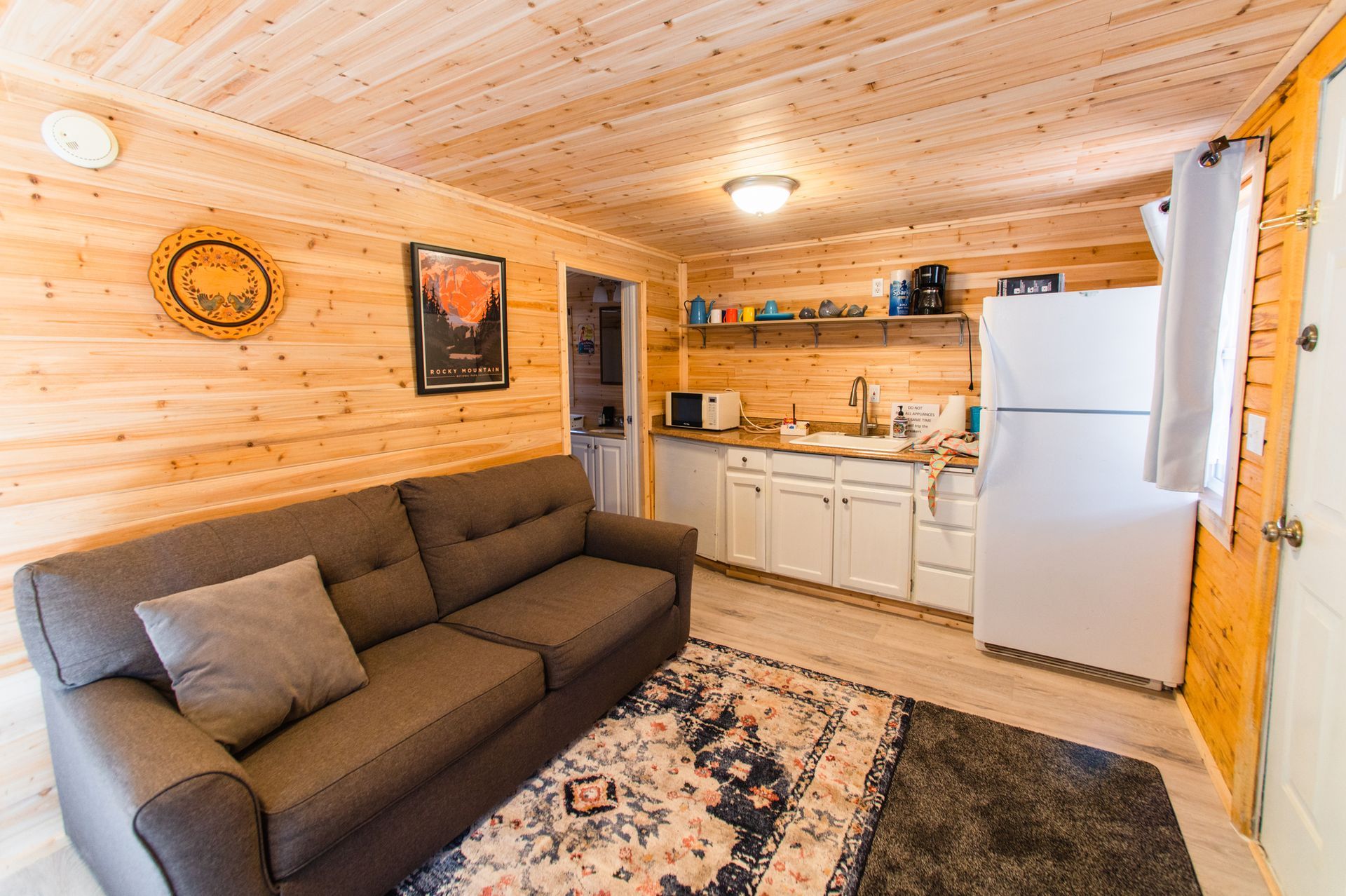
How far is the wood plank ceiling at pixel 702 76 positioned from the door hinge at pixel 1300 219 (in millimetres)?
438

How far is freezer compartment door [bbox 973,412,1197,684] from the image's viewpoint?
253 centimetres

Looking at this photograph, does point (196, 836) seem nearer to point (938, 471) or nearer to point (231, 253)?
point (231, 253)

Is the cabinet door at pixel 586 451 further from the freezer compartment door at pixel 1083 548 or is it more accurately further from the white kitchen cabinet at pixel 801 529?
the freezer compartment door at pixel 1083 548

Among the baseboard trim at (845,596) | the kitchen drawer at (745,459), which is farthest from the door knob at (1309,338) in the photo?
the kitchen drawer at (745,459)

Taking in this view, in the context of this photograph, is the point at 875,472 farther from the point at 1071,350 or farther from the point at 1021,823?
the point at 1021,823

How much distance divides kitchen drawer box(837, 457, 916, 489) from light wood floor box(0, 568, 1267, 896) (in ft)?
2.53

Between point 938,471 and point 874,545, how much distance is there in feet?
1.92

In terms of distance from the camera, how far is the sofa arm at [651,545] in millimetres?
2811

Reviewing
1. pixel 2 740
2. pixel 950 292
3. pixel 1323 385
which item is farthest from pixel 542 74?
pixel 950 292

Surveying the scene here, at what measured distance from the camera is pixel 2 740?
5.46 feet

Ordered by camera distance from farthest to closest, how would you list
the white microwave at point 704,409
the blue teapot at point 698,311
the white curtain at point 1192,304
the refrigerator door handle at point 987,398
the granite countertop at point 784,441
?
1. the blue teapot at point 698,311
2. the white microwave at point 704,409
3. the granite countertop at point 784,441
4. the refrigerator door handle at point 987,398
5. the white curtain at point 1192,304

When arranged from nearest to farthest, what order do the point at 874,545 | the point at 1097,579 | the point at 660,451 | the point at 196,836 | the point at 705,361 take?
the point at 196,836
the point at 1097,579
the point at 874,545
the point at 660,451
the point at 705,361

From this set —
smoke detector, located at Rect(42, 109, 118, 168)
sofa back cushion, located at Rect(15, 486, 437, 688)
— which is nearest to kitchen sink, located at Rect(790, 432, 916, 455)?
sofa back cushion, located at Rect(15, 486, 437, 688)

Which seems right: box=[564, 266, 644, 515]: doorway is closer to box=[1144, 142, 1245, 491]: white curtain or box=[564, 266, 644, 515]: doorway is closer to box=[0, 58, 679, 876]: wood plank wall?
box=[0, 58, 679, 876]: wood plank wall
